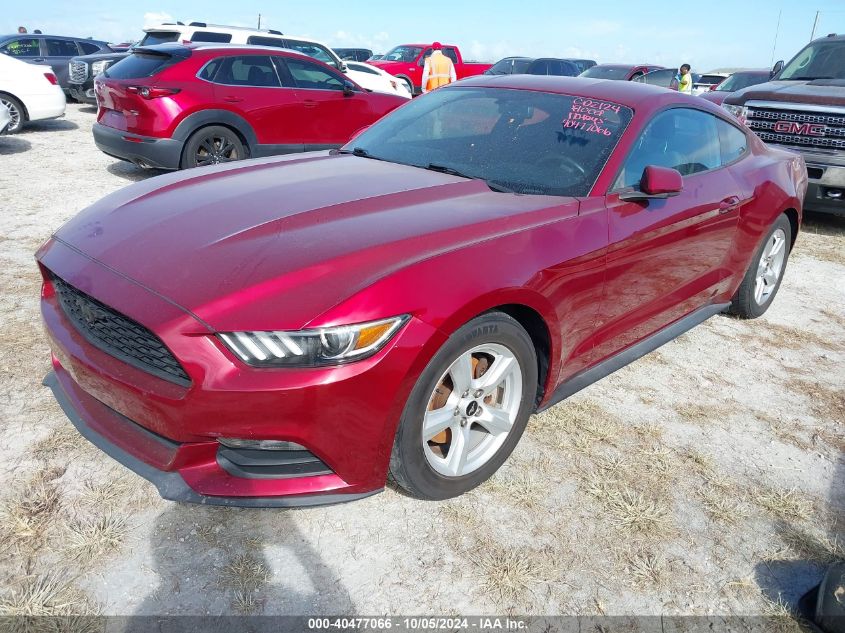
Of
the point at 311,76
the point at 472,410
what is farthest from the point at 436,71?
the point at 472,410

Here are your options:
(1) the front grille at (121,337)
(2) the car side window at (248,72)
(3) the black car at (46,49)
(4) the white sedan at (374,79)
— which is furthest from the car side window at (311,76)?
(3) the black car at (46,49)

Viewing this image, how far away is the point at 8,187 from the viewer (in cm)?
720

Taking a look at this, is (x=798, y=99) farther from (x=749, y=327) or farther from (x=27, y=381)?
(x=27, y=381)

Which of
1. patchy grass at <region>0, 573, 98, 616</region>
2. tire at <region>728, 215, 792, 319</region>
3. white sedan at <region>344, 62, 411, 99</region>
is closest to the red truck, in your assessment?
white sedan at <region>344, 62, 411, 99</region>

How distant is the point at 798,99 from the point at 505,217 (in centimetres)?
618

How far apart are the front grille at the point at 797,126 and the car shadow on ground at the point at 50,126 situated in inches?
433

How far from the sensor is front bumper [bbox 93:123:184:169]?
6973mm

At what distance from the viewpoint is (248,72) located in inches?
303

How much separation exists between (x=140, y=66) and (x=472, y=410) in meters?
6.56

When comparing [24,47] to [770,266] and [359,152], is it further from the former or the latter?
[770,266]

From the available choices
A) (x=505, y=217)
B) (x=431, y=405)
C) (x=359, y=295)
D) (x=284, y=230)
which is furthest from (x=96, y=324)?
(x=505, y=217)

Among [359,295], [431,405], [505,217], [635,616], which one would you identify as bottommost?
[635,616]

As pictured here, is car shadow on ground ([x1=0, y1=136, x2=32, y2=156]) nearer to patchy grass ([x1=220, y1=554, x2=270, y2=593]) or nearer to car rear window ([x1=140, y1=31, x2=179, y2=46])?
car rear window ([x1=140, y1=31, x2=179, y2=46])

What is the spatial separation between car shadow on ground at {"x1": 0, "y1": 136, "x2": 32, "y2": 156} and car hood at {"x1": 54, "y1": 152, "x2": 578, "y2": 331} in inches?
308
